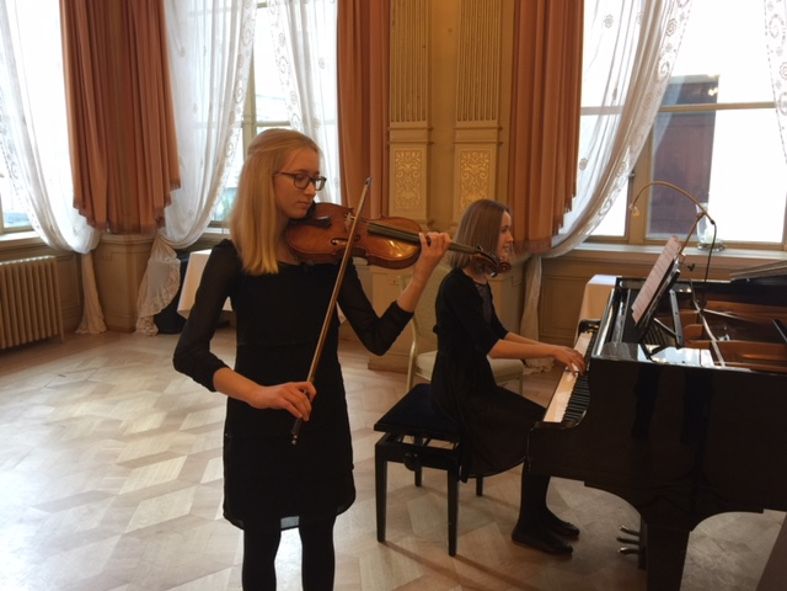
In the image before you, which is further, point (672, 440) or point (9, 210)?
point (9, 210)

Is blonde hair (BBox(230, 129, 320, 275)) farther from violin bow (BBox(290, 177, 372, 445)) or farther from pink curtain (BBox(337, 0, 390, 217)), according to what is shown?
pink curtain (BBox(337, 0, 390, 217))

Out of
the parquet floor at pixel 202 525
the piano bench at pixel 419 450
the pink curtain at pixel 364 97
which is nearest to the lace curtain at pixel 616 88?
the pink curtain at pixel 364 97

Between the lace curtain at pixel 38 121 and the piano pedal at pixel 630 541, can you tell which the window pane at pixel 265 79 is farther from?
the piano pedal at pixel 630 541

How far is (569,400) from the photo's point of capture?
189 cm

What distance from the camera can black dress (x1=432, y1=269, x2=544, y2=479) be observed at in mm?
2221

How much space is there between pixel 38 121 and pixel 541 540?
15.1 feet

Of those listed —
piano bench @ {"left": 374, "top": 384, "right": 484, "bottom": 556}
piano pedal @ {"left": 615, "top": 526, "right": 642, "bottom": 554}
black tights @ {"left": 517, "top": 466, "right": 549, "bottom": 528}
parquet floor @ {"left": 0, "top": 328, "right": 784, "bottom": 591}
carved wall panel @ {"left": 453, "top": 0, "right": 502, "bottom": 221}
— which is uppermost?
carved wall panel @ {"left": 453, "top": 0, "right": 502, "bottom": 221}

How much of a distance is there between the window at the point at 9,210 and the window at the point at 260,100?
57.9 inches

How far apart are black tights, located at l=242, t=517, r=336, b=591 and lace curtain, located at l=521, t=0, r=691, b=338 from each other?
3043 mm

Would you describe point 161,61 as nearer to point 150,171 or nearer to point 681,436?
point 150,171

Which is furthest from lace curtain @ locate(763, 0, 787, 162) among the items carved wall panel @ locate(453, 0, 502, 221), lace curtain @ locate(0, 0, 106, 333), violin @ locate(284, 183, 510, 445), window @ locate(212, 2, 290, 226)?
lace curtain @ locate(0, 0, 106, 333)

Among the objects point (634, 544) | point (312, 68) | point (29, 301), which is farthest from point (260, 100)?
point (634, 544)

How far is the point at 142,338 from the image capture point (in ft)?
17.4

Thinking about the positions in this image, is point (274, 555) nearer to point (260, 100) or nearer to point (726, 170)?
point (726, 170)
